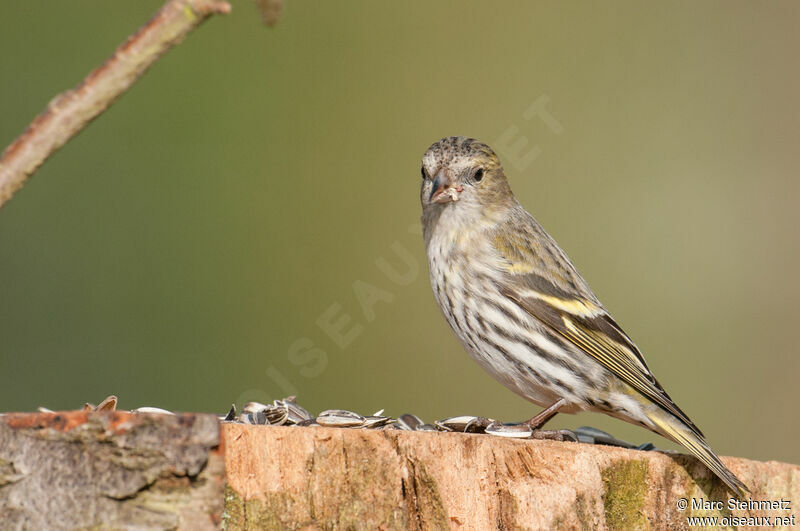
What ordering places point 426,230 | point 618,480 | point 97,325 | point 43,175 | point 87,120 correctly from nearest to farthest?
point 87,120
point 618,480
point 426,230
point 97,325
point 43,175

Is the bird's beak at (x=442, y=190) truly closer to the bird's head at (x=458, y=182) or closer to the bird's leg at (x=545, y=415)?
the bird's head at (x=458, y=182)

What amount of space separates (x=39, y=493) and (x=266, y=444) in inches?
27.2

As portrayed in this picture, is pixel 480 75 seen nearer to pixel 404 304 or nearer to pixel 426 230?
pixel 404 304

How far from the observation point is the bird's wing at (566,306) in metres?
4.70

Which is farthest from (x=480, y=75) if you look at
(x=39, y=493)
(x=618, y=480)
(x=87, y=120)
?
(x=87, y=120)

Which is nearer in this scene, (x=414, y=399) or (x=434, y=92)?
(x=414, y=399)

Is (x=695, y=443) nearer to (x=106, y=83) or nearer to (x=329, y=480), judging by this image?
(x=329, y=480)

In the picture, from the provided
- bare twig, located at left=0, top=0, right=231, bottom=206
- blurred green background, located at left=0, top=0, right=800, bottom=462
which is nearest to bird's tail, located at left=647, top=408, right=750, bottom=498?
bare twig, located at left=0, top=0, right=231, bottom=206

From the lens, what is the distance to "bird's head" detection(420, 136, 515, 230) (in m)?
5.34

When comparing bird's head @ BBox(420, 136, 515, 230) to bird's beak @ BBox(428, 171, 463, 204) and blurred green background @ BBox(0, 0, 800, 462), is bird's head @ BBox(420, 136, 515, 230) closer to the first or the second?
bird's beak @ BBox(428, 171, 463, 204)

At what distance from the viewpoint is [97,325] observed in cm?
779

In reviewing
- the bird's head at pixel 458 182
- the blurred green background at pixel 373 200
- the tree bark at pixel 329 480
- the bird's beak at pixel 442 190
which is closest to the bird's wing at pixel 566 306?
the bird's head at pixel 458 182
